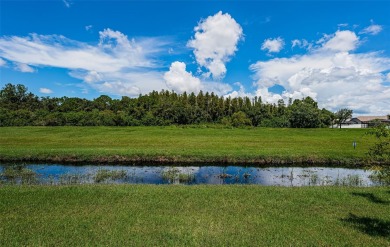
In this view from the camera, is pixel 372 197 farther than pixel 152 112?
No

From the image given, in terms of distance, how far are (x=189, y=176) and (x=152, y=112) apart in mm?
93324

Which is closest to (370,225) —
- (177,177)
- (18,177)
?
(177,177)

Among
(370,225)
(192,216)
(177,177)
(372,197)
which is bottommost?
(177,177)

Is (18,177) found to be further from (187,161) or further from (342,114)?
(342,114)

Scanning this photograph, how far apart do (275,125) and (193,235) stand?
10792 centimetres

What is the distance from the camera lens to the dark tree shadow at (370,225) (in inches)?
425

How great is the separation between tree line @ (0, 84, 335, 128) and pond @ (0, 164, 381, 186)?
250 ft

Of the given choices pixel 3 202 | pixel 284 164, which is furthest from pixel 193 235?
pixel 284 164

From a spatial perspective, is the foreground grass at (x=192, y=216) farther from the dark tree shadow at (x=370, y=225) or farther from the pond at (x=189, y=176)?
the pond at (x=189, y=176)

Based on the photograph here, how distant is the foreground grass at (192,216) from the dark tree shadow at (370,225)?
0.12 feet

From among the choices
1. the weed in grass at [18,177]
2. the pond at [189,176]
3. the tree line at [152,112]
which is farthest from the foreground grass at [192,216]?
the tree line at [152,112]

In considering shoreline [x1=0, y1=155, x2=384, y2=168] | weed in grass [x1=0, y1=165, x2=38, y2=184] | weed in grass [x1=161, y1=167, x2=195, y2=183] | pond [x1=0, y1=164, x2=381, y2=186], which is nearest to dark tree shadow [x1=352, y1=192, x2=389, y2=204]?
pond [x1=0, y1=164, x2=381, y2=186]

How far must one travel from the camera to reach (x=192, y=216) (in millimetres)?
12227

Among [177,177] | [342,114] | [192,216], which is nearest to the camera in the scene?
[192,216]
